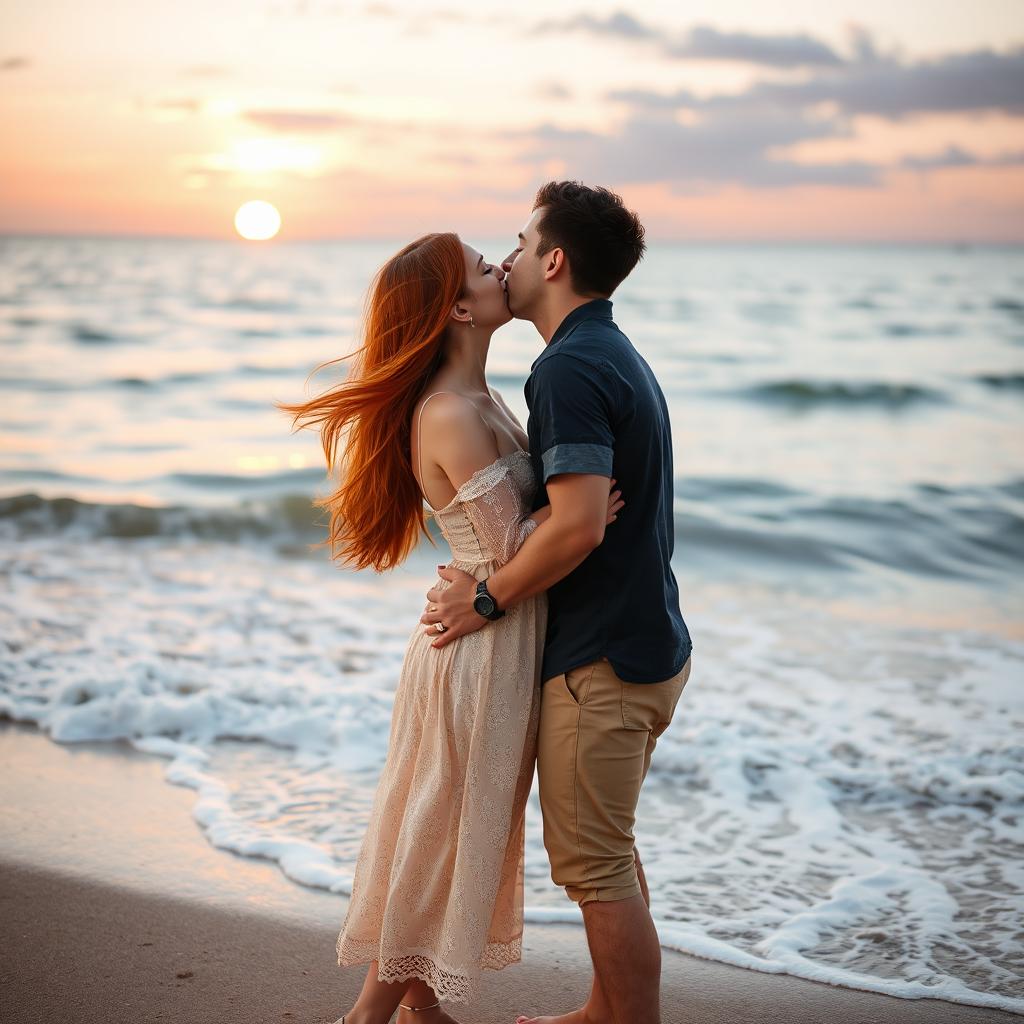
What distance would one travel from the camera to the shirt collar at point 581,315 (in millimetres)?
2584

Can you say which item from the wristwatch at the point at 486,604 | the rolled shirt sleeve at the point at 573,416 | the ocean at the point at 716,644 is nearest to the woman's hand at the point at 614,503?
the rolled shirt sleeve at the point at 573,416

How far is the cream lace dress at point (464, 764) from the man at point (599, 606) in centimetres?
7

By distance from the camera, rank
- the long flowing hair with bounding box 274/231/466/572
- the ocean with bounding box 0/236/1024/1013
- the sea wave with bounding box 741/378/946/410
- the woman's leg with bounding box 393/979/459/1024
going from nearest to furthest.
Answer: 1. the long flowing hair with bounding box 274/231/466/572
2. the woman's leg with bounding box 393/979/459/1024
3. the ocean with bounding box 0/236/1024/1013
4. the sea wave with bounding box 741/378/946/410

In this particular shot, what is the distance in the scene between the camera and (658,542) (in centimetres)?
258

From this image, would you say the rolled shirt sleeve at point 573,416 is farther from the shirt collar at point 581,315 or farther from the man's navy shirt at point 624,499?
the shirt collar at point 581,315

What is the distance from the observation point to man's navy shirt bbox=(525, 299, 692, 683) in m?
2.39

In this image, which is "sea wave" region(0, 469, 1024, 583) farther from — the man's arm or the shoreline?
the man's arm

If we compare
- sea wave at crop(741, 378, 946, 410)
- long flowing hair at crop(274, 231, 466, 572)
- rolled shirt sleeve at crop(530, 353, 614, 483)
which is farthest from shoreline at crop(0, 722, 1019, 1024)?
sea wave at crop(741, 378, 946, 410)

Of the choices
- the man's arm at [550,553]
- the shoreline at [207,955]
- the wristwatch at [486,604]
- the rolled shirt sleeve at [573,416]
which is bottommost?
the shoreline at [207,955]

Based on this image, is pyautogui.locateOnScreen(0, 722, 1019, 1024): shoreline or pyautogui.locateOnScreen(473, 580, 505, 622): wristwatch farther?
pyautogui.locateOnScreen(0, 722, 1019, 1024): shoreline

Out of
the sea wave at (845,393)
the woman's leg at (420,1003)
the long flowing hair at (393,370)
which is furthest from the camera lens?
the sea wave at (845,393)

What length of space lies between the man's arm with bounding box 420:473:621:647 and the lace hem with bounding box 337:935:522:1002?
80 cm

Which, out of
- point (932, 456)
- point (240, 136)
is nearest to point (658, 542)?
point (932, 456)

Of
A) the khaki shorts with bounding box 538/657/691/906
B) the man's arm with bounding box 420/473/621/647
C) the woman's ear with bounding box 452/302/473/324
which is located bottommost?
the khaki shorts with bounding box 538/657/691/906
